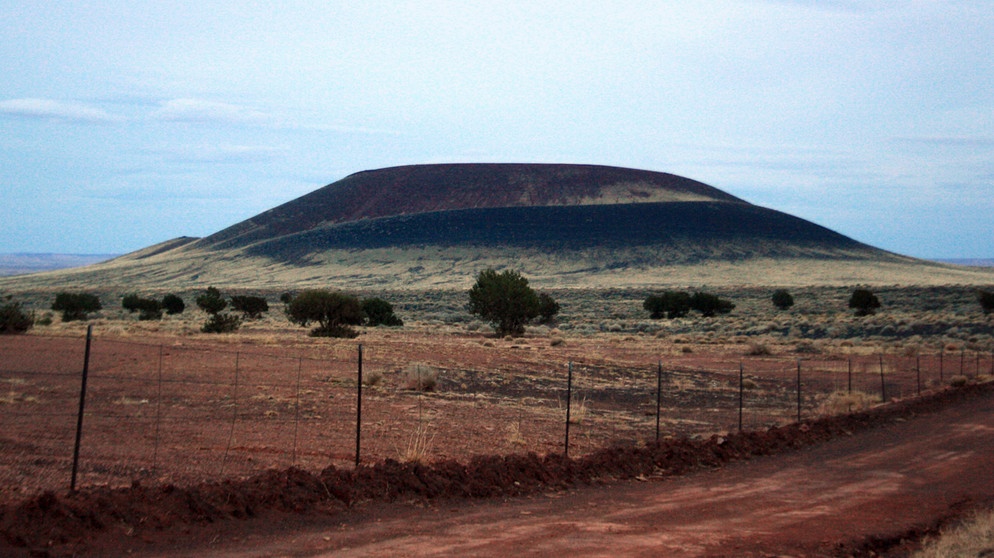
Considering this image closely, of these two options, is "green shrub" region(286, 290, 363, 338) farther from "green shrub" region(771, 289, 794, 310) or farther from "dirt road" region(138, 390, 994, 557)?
"green shrub" region(771, 289, 794, 310)

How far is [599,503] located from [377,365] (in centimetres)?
1711

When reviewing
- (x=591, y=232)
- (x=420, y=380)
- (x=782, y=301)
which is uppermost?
(x=591, y=232)

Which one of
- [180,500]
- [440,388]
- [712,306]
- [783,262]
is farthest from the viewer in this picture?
[783,262]

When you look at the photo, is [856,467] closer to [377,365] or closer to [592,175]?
[377,365]

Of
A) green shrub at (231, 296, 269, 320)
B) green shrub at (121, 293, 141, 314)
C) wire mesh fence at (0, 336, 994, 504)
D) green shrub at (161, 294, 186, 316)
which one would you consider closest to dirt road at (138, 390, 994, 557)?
wire mesh fence at (0, 336, 994, 504)

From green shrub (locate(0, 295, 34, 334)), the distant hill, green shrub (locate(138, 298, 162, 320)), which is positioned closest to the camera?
green shrub (locate(0, 295, 34, 334))

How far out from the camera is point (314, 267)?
468ft

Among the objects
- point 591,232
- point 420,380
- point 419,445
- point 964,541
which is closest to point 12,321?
point 420,380

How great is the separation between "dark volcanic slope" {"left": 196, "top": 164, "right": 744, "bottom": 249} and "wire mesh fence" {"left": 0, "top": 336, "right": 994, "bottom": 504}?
468ft

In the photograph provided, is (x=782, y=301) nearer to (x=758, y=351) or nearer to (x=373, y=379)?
(x=758, y=351)

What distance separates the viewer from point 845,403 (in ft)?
88.3

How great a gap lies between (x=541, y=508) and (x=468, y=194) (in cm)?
17263

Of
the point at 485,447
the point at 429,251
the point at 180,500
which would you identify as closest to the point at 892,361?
the point at 485,447

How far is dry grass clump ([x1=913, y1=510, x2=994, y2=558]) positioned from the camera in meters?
10.7
